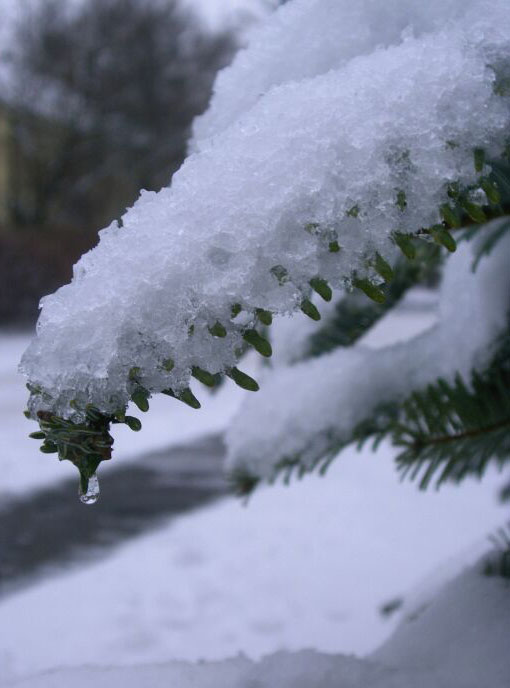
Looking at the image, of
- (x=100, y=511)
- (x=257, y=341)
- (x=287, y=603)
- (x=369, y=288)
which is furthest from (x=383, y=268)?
(x=100, y=511)

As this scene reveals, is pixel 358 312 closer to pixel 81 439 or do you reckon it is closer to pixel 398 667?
pixel 398 667

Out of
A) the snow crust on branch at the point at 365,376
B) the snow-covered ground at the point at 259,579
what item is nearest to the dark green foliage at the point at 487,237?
the snow crust on branch at the point at 365,376

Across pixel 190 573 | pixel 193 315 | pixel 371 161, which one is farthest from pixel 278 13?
pixel 190 573

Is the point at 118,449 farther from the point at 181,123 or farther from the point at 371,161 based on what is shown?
the point at 181,123

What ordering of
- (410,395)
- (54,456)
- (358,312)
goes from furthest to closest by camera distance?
(54,456) < (358,312) < (410,395)

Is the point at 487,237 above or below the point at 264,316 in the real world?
above

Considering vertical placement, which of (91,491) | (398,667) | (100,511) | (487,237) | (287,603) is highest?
(100,511)

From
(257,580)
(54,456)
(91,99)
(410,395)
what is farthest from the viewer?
(91,99)

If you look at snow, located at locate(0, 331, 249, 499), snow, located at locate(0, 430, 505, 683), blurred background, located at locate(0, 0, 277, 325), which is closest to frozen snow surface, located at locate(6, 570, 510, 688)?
snow, located at locate(0, 430, 505, 683)
